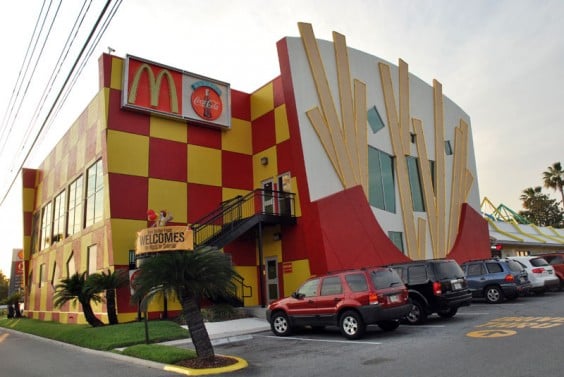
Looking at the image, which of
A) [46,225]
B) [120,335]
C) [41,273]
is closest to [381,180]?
[120,335]

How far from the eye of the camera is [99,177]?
19.9 metres

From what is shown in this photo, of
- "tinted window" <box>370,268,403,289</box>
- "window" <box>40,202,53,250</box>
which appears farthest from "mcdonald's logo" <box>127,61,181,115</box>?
"window" <box>40,202,53,250</box>

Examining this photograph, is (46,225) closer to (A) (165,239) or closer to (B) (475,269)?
(A) (165,239)

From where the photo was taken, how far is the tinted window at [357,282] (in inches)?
417

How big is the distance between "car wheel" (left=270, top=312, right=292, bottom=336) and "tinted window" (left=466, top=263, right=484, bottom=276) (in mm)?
8710

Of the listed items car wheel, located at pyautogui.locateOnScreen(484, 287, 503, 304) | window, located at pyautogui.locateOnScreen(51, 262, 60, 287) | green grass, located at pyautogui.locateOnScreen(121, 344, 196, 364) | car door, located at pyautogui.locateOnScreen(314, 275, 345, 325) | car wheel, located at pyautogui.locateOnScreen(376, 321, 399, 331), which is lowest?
green grass, located at pyautogui.locateOnScreen(121, 344, 196, 364)

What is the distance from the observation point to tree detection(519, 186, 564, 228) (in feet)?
225

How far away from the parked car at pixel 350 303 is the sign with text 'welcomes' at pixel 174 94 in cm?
1154

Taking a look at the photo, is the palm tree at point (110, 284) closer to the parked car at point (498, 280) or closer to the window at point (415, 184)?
the parked car at point (498, 280)

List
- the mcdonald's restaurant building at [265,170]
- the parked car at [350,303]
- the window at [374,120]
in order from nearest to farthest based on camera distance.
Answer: the parked car at [350,303], the mcdonald's restaurant building at [265,170], the window at [374,120]

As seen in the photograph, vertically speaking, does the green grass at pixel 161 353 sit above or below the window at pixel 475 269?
below

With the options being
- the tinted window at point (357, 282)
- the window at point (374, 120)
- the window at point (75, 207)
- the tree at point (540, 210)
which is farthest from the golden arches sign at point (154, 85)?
the tree at point (540, 210)

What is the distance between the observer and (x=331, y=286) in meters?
11.3

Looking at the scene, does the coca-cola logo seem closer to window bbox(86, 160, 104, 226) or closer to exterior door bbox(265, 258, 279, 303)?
window bbox(86, 160, 104, 226)
